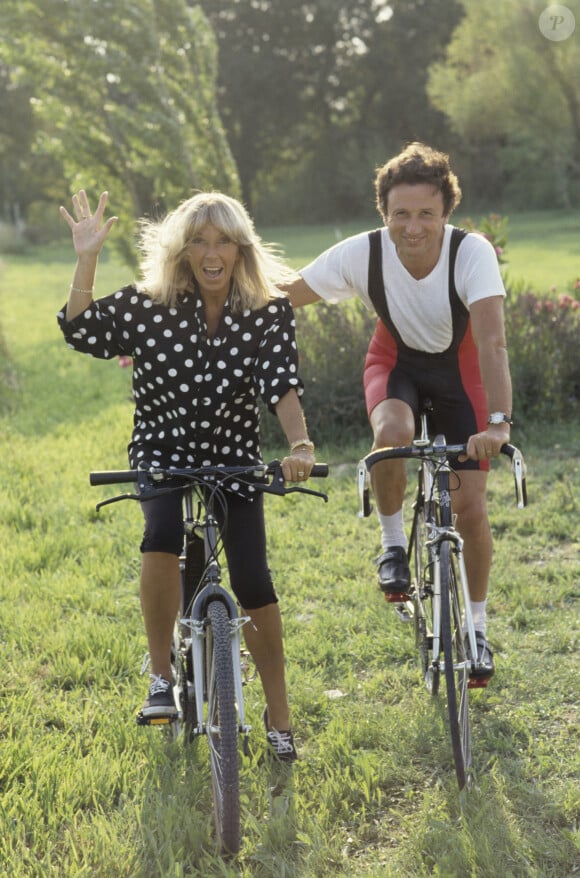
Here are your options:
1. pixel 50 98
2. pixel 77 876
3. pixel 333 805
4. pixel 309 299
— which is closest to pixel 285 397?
pixel 309 299

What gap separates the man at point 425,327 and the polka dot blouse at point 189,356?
66cm

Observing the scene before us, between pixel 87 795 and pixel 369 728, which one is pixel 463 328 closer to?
pixel 369 728

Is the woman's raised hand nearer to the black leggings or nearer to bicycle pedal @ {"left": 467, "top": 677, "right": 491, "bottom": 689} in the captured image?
the black leggings

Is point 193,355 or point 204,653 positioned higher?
point 193,355

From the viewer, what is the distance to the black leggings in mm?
3441

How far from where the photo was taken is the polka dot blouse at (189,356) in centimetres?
346

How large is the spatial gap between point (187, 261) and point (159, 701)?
149cm

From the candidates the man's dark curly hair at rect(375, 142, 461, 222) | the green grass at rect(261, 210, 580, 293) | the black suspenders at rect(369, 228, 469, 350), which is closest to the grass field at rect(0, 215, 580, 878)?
the black suspenders at rect(369, 228, 469, 350)

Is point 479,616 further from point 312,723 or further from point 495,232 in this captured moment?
point 495,232

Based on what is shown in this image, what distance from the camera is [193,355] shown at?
3.47 metres

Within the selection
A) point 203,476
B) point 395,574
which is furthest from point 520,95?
point 203,476

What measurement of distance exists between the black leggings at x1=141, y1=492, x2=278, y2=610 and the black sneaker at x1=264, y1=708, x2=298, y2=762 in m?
0.53

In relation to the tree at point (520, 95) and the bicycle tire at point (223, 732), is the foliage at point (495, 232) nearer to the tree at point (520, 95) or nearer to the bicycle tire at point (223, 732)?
the bicycle tire at point (223, 732)

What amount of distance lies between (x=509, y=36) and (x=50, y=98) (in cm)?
3144
